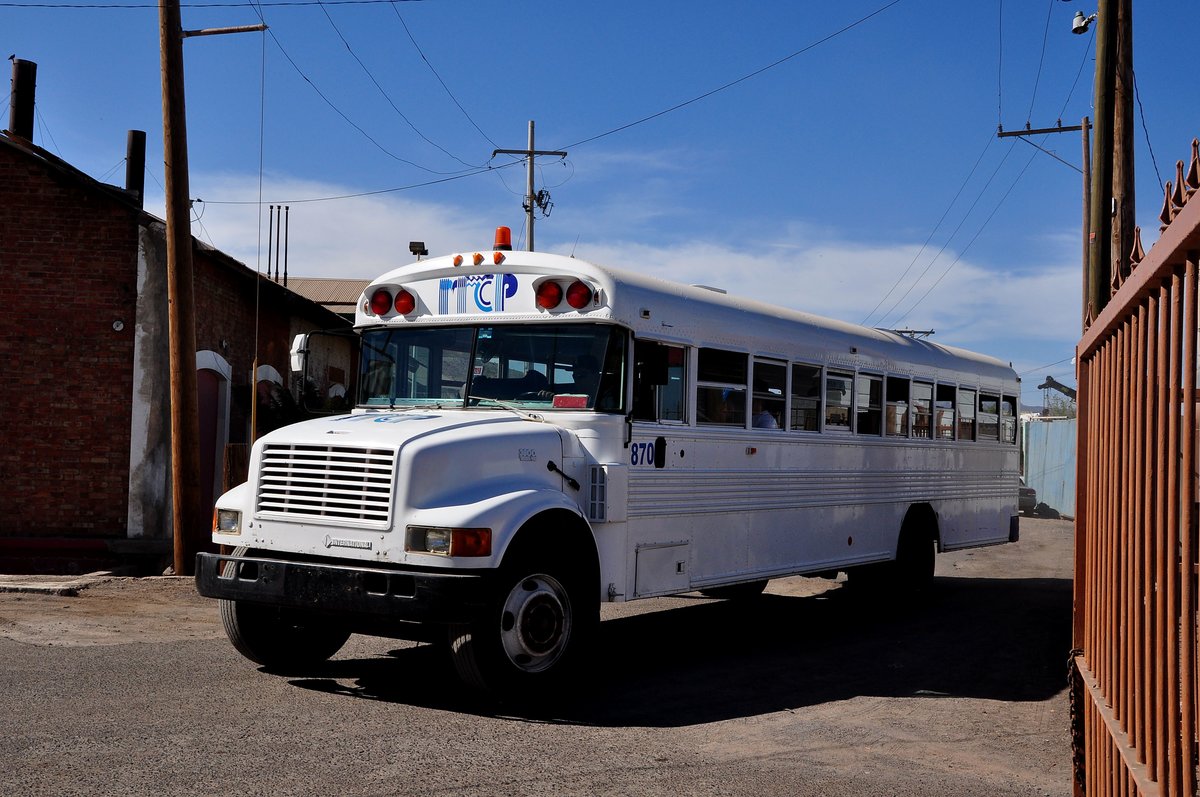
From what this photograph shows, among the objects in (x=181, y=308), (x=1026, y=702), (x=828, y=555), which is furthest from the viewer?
(x=181, y=308)

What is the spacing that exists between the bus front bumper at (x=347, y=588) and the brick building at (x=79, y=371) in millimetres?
7225

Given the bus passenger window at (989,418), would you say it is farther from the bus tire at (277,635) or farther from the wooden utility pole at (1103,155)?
the bus tire at (277,635)

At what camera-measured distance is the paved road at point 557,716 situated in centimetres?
538

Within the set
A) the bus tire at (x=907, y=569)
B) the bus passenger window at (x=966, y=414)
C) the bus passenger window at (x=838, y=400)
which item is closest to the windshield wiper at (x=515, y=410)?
the bus passenger window at (x=838, y=400)

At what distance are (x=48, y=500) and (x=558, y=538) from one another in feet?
30.0

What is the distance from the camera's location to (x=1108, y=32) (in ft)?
47.8

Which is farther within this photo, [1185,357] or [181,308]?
[181,308]

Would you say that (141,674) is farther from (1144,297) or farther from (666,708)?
(1144,297)

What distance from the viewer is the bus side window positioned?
1177cm

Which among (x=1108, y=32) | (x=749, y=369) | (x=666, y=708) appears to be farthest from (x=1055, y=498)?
(x=666, y=708)

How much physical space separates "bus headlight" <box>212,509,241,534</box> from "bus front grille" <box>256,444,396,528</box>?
23 centimetres

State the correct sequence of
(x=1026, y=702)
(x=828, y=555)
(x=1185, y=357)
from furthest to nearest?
(x=828, y=555) < (x=1026, y=702) < (x=1185, y=357)

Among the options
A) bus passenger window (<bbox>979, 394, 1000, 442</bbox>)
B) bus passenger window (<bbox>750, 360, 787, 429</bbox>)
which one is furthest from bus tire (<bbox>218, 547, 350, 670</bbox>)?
bus passenger window (<bbox>979, 394, 1000, 442</bbox>)

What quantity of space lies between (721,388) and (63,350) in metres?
8.82
